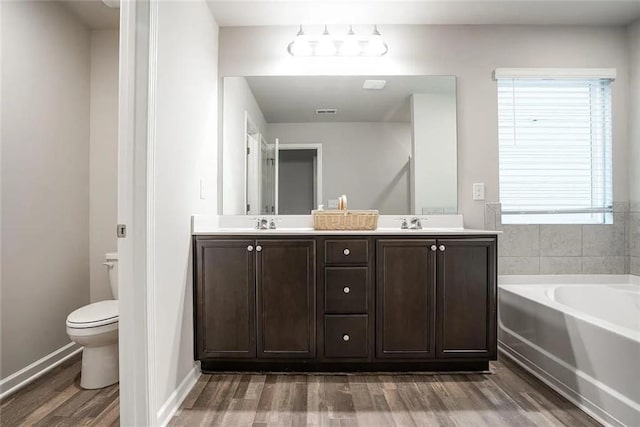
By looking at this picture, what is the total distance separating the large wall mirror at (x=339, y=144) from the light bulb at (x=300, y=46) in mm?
166

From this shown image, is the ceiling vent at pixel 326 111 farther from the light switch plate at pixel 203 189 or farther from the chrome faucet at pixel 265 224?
the light switch plate at pixel 203 189

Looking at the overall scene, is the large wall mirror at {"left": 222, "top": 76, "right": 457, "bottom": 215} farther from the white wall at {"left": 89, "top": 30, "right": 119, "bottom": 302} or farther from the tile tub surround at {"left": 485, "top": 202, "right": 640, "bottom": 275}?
the white wall at {"left": 89, "top": 30, "right": 119, "bottom": 302}

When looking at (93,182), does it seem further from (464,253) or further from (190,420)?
(464,253)

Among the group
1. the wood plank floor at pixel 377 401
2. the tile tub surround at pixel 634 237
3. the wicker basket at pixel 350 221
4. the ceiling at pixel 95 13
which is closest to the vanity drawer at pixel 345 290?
the wicker basket at pixel 350 221

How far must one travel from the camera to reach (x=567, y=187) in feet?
8.63

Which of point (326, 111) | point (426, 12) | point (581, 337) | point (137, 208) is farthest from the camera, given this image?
point (326, 111)

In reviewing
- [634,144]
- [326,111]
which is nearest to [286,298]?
[326,111]

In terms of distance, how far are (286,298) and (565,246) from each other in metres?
2.09

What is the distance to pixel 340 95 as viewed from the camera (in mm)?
2609

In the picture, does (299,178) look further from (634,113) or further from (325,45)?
(634,113)

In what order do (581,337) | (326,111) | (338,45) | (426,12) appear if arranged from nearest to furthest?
(581,337) → (426,12) → (338,45) → (326,111)

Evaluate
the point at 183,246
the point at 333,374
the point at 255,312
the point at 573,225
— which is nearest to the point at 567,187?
the point at 573,225

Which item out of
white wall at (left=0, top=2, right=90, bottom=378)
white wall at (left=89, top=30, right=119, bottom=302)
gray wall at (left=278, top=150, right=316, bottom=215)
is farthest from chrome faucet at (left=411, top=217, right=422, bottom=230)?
white wall at (left=0, top=2, right=90, bottom=378)

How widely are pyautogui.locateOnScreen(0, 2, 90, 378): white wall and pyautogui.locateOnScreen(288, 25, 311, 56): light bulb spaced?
1552mm
